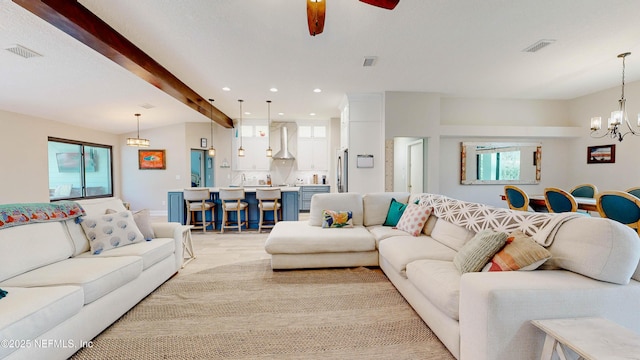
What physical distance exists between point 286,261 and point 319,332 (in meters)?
1.20

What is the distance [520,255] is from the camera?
5.28 feet

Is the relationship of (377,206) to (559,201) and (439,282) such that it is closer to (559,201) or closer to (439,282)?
(439,282)

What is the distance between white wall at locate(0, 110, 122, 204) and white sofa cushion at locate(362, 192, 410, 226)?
613 centimetres

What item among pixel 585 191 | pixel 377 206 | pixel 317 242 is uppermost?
pixel 585 191

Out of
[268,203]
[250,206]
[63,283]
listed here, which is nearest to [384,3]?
[63,283]

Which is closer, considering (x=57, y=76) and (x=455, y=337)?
(x=455, y=337)

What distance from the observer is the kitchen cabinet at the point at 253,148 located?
7.76 m

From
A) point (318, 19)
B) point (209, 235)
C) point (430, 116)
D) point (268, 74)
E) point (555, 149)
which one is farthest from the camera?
point (555, 149)

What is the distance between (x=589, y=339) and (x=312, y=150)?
713 cm

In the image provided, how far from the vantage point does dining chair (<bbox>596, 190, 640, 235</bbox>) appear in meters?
2.77

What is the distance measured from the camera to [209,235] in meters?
4.97

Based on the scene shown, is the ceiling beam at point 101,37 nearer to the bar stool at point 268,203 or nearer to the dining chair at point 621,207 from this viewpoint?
the bar stool at point 268,203

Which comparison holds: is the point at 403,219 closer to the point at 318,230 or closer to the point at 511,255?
the point at 318,230

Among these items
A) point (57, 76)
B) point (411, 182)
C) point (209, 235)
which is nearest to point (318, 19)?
point (57, 76)
